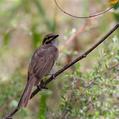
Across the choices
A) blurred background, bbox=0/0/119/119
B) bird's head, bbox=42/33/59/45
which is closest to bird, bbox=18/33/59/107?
bird's head, bbox=42/33/59/45

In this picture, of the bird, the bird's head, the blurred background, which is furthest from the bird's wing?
the bird's head

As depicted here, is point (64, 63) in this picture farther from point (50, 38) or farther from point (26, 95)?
point (26, 95)

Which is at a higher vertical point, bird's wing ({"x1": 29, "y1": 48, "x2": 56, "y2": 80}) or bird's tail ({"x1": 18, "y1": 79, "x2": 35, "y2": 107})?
bird's tail ({"x1": 18, "y1": 79, "x2": 35, "y2": 107})

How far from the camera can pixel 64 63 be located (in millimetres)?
8062

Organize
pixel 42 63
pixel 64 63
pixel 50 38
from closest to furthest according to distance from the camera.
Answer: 1. pixel 42 63
2. pixel 50 38
3. pixel 64 63

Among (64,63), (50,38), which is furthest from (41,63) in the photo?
(64,63)

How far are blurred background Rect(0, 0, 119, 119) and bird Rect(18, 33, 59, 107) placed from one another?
0.39 feet

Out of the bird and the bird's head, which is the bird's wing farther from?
the bird's head

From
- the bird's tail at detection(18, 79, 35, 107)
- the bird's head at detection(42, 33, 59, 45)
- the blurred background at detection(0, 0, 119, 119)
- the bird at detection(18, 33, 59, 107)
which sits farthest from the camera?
the bird's head at detection(42, 33, 59, 45)

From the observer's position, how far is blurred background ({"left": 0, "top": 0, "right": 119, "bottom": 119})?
5844mm

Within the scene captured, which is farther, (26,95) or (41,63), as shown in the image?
(41,63)

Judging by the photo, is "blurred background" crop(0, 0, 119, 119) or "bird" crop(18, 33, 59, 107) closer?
"blurred background" crop(0, 0, 119, 119)

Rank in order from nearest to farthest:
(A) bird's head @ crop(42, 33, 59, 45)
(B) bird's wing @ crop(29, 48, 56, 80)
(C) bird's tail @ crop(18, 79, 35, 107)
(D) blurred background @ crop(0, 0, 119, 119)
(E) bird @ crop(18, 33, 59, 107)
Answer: (C) bird's tail @ crop(18, 79, 35, 107) < (D) blurred background @ crop(0, 0, 119, 119) < (E) bird @ crop(18, 33, 59, 107) < (B) bird's wing @ crop(29, 48, 56, 80) < (A) bird's head @ crop(42, 33, 59, 45)

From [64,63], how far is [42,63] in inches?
67.0
